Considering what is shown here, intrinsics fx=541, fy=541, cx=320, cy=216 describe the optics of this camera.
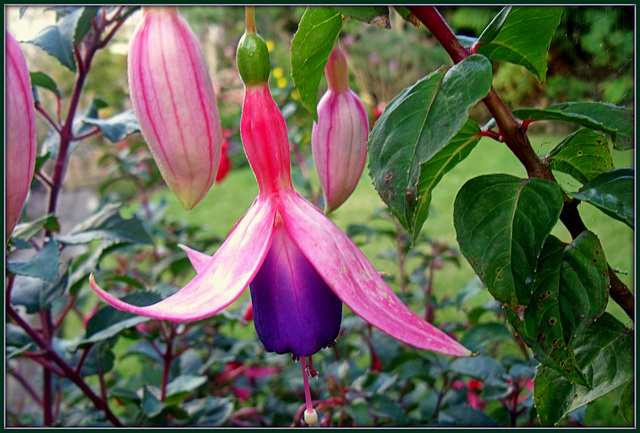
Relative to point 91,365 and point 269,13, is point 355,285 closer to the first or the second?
point 91,365

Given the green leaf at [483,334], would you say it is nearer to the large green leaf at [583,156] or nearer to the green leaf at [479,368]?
the green leaf at [479,368]

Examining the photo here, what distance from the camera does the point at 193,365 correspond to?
942 mm

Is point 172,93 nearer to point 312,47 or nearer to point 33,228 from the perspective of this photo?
point 312,47

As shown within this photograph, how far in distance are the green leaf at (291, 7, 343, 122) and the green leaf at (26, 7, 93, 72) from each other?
0.35 m

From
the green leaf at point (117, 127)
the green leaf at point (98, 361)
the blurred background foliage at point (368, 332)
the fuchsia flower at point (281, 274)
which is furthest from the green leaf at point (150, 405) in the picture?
the fuchsia flower at point (281, 274)

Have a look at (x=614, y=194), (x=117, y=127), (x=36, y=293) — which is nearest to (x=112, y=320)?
(x=36, y=293)

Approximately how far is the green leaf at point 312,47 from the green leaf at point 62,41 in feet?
1.14

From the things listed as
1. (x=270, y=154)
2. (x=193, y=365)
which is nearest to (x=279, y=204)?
(x=270, y=154)

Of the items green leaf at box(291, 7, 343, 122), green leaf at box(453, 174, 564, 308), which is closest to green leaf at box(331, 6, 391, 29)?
green leaf at box(291, 7, 343, 122)

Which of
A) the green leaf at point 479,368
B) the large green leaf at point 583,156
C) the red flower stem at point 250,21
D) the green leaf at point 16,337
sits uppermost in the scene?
the red flower stem at point 250,21

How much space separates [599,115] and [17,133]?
337mm

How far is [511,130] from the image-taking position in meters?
0.34

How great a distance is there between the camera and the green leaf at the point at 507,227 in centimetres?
32

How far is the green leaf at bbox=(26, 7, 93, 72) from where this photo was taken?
1.90 ft
